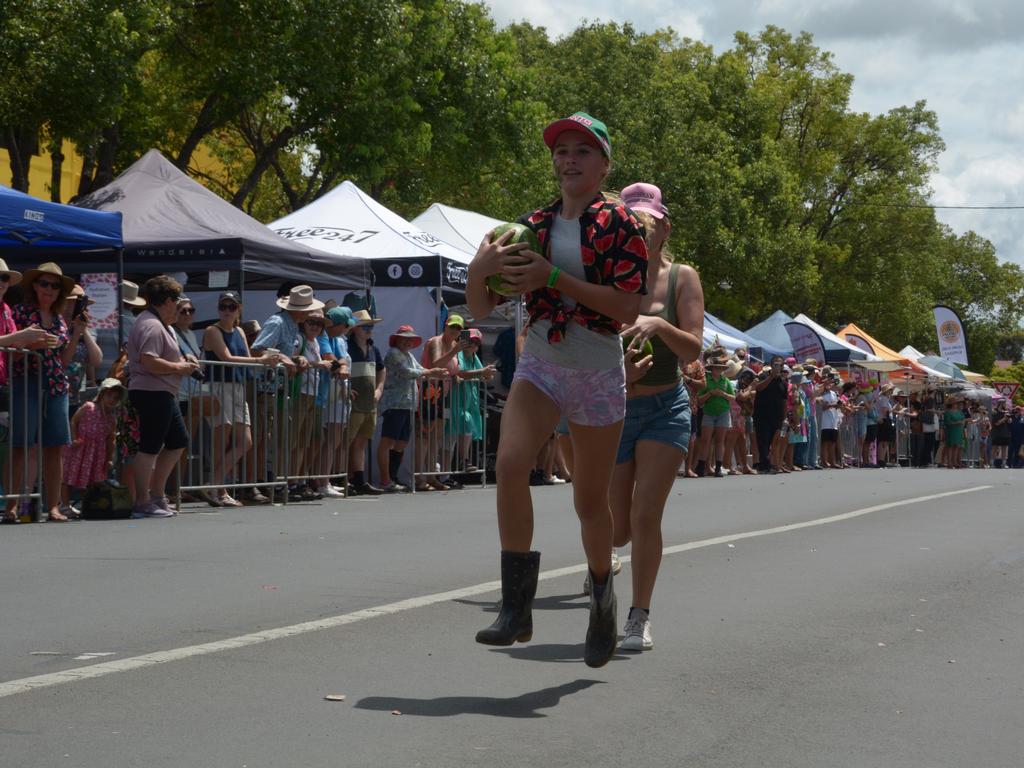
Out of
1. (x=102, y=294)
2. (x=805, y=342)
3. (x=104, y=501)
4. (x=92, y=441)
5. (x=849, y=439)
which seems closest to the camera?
(x=104, y=501)

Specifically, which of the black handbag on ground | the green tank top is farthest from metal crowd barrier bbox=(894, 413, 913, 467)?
the green tank top

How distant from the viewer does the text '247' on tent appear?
1661cm

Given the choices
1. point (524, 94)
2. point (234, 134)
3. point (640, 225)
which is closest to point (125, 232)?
point (640, 225)

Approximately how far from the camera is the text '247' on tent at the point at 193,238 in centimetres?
1661

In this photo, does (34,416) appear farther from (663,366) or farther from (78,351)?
(663,366)

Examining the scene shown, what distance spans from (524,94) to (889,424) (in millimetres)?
11288

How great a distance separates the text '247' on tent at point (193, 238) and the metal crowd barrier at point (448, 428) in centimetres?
148

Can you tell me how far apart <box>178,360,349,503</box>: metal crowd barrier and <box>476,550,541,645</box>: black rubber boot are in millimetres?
8262

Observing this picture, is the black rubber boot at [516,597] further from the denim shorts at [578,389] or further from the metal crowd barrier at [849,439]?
the metal crowd barrier at [849,439]

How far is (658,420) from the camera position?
688 cm

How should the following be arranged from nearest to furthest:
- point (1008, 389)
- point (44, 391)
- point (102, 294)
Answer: point (44, 391), point (102, 294), point (1008, 389)

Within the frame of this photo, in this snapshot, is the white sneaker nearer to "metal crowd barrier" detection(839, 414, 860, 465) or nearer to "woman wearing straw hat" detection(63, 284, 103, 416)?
"woman wearing straw hat" detection(63, 284, 103, 416)

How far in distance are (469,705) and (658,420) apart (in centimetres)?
190

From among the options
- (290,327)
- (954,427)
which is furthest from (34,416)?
(954,427)
